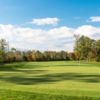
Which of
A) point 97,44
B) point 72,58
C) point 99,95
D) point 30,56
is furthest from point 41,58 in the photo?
point 99,95

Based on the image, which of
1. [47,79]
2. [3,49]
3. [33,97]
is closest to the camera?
[33,97]

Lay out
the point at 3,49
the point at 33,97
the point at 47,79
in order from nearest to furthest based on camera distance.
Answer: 1. the point at 33,97
2. the point at 47,79
3. the point at 3,49

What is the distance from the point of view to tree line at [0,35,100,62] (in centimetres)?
8994

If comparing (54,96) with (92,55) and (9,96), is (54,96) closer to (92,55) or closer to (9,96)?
(9,96)

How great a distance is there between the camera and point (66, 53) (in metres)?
103

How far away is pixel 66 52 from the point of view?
339 feet

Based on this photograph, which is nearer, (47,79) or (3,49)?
(47,79)

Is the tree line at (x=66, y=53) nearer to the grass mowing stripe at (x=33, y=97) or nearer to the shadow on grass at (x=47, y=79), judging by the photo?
the shadow on grass at (x=47, y=79)

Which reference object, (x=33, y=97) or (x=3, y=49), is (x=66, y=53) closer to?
(x=3, y=49)

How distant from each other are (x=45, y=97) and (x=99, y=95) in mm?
2284

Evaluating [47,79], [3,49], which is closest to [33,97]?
[47,79]

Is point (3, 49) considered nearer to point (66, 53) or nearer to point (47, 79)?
point (66, 53)

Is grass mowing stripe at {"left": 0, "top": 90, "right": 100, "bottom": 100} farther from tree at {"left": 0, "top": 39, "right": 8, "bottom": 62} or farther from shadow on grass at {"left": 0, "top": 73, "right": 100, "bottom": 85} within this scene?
tree at {"left": 0, "top": 39, "right": 8, "bottom": 62}

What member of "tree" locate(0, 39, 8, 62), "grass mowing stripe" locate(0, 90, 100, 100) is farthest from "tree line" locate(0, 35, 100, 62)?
"grass mowing stripe" locate(0, 90, 100, 100)
